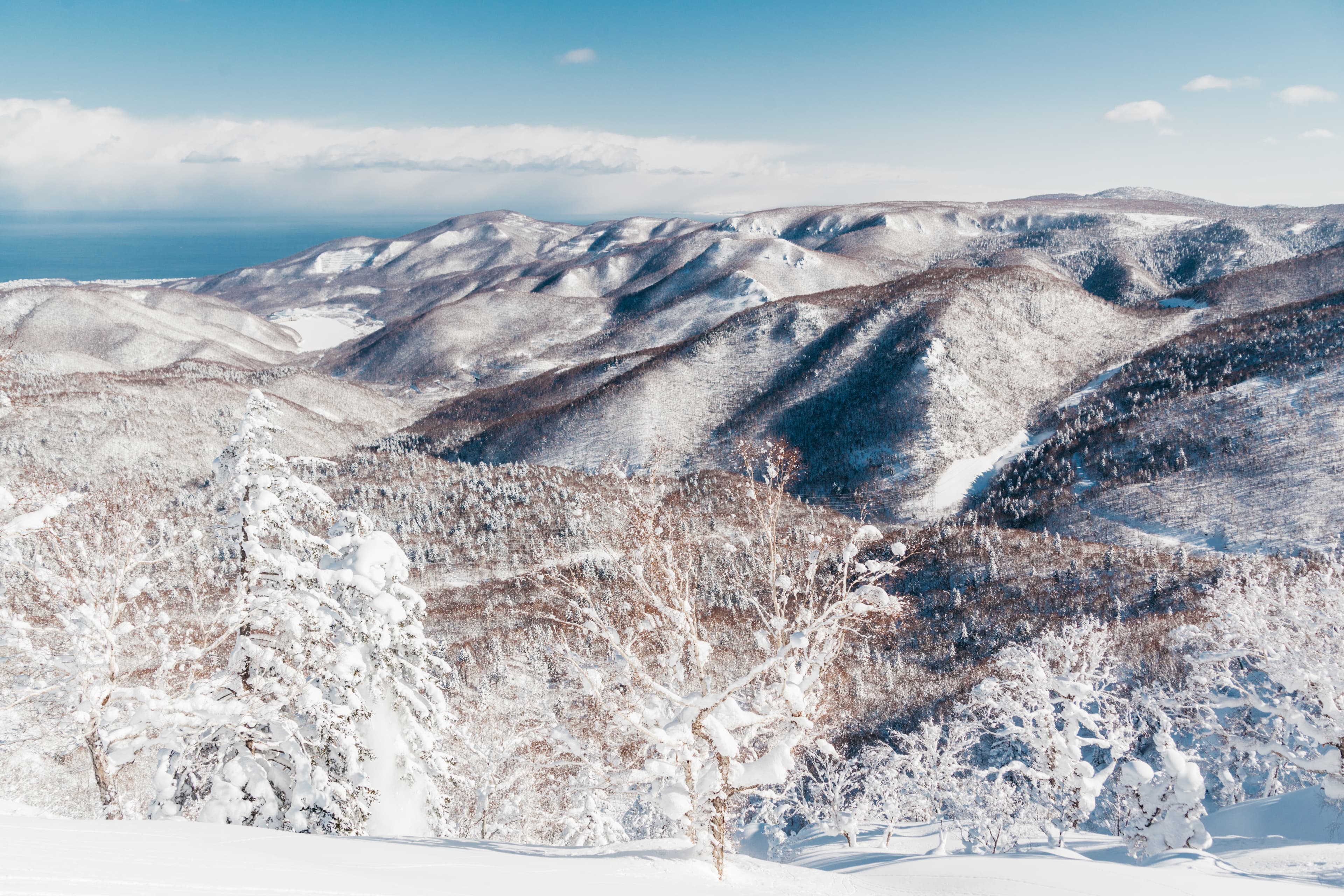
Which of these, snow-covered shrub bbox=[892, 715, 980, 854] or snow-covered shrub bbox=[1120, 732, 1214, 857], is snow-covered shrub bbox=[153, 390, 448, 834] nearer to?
snow-covered shrub bbox=[1120, 732, 1214, 857]

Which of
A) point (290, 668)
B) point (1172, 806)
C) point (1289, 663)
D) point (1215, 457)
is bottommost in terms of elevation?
point (1172, 806)

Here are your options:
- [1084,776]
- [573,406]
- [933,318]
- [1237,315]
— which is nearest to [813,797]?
[1084,776]

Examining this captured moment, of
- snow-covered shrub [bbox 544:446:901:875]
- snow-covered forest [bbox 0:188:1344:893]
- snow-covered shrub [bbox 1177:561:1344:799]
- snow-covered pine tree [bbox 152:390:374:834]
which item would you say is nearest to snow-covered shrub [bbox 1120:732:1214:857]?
snow-covered forest [bbox 0:188:1344:893]

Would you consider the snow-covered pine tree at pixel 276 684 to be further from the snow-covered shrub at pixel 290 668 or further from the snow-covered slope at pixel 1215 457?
the snow-covered slope at pixel 1215 457

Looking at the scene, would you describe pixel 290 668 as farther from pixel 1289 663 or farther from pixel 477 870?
pixel 1289 663

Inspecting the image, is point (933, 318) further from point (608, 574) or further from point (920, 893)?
point (920, 893)

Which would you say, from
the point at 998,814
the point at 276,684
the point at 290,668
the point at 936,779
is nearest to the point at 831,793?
the point at 936,779
